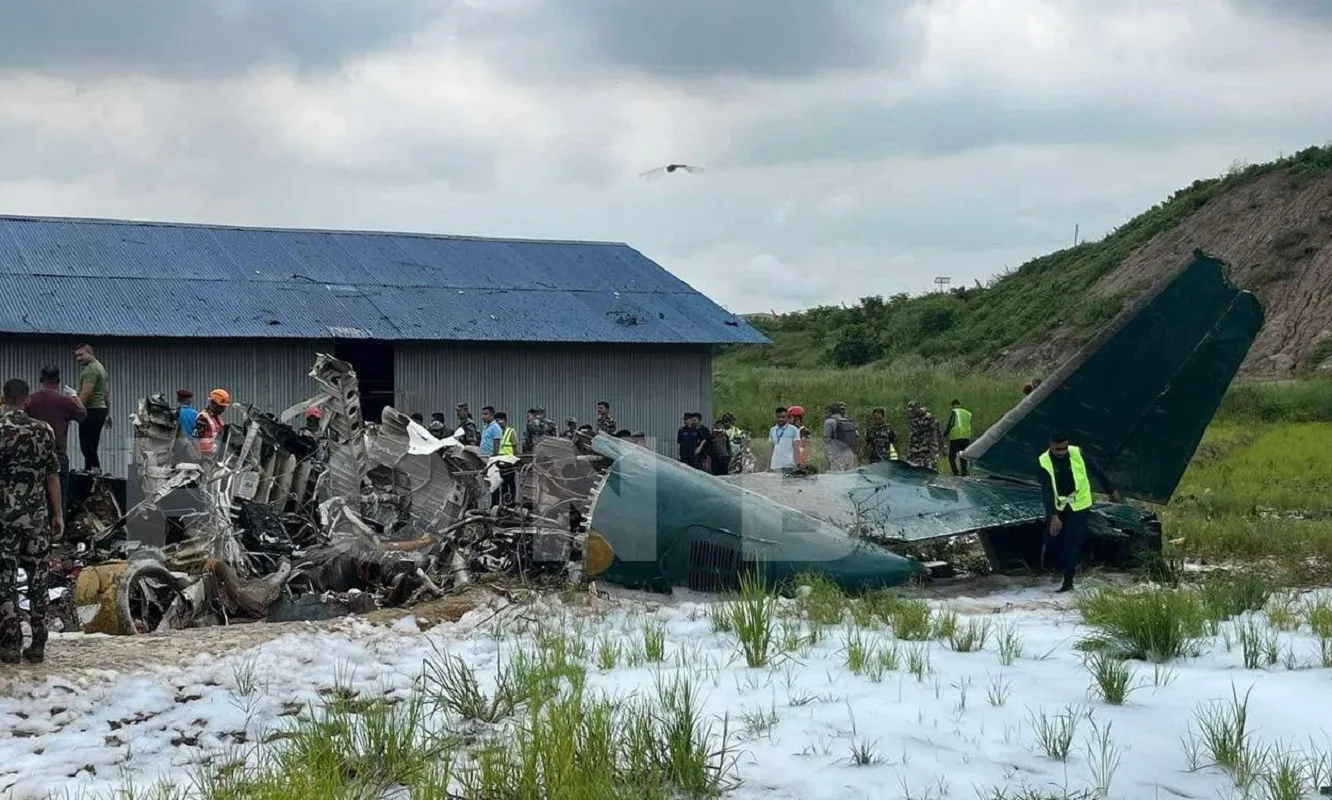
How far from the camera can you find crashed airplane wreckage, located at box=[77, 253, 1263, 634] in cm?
1012

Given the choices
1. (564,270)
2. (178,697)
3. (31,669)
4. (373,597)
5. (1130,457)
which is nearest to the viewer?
(178,697)

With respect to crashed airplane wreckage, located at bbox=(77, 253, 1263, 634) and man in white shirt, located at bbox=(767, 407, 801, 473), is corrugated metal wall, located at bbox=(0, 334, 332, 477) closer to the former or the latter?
man in white shirt, located at bbox=(767, 407, 801, 473)

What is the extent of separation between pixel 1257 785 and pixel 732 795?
79.5 inches

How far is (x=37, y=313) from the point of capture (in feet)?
73.2

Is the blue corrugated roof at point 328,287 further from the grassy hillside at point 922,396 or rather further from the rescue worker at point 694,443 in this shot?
the rescue worker at point 694,443

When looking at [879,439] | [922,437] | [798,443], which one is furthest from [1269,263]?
[798,443]

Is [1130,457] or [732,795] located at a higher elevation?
[1130,457]

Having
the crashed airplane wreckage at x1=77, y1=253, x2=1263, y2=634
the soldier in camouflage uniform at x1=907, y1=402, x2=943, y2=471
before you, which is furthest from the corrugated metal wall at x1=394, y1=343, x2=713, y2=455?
the crashed airplane wreckage at x1=77, y1=253, x2=1263, y2=634

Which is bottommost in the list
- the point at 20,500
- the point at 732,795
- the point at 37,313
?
the point at 732,795

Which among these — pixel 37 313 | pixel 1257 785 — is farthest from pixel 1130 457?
pixel 37 313

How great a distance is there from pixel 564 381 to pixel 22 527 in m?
18.9

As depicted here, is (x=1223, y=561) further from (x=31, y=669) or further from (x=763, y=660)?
(x=31, y=669)

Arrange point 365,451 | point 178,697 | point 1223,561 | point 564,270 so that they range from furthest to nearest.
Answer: point 564,270 → point 1223,561 → point 365,451 → point 178,697

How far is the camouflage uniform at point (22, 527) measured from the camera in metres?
7.73
